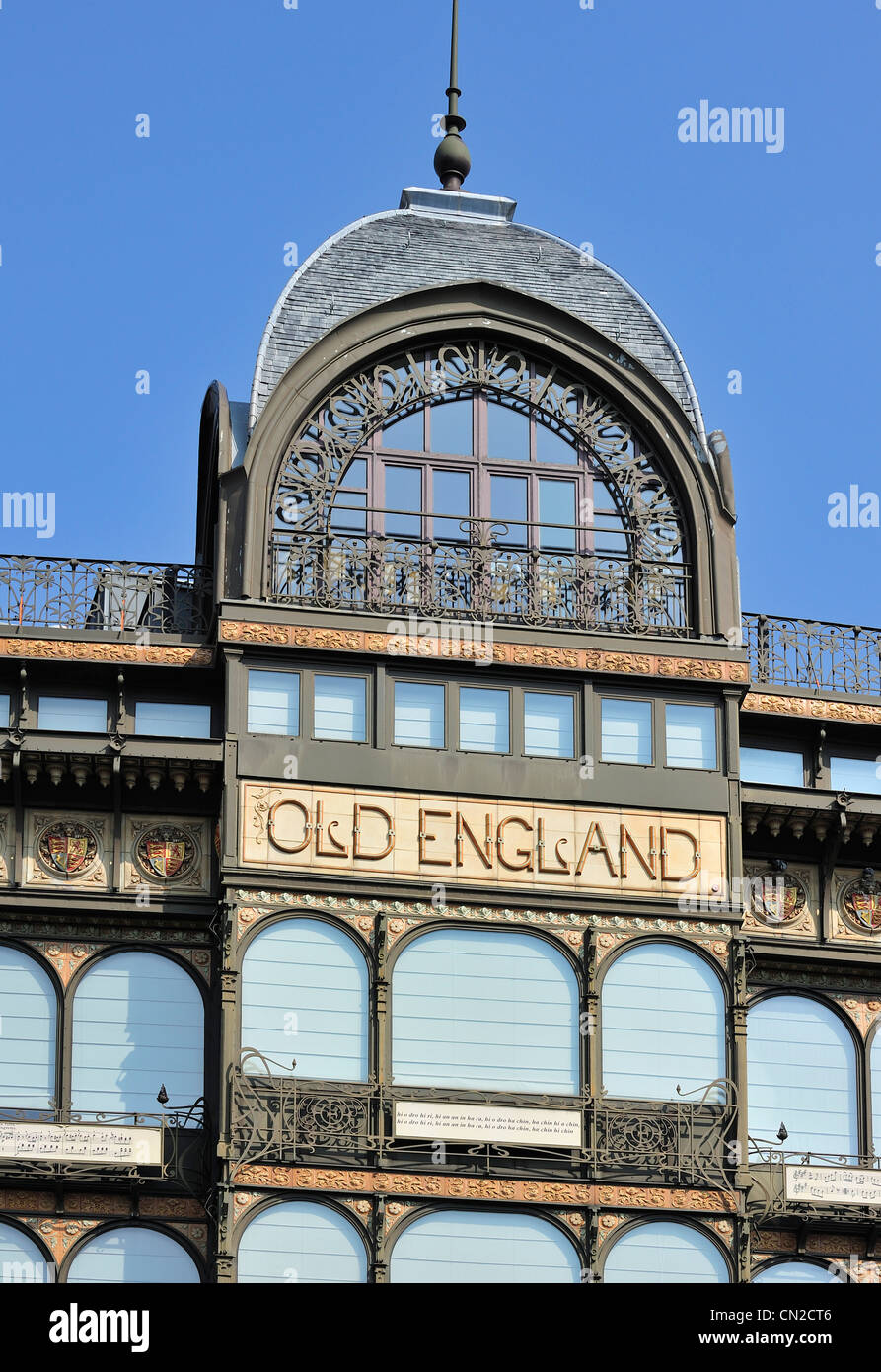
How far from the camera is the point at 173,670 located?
4131cm

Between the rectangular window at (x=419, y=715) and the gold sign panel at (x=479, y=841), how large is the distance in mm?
873

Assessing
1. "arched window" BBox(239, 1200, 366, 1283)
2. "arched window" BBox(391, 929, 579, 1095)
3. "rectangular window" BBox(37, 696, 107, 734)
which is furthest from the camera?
"rectangular window" BBox(37, 696, 107, 734)

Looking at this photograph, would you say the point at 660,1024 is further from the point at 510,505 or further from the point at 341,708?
the point at 510,505

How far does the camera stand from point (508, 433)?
141ft

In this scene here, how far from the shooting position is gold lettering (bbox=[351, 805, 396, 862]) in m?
40.1

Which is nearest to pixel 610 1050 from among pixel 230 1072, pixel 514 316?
pixel 230 1072

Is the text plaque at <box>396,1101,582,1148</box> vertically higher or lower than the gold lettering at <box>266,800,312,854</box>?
lower

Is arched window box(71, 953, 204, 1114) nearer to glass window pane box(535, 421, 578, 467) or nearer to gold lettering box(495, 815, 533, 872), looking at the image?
gold lettering box(495, 815, 533, 872)

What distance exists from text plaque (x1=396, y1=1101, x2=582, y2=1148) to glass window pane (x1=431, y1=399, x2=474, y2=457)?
32.6 feet

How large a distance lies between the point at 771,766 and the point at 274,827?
312 inches

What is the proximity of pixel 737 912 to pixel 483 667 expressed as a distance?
5.01 meters

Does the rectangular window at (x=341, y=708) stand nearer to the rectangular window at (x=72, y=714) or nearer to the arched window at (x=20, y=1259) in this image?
the rectangular window at (x=72, y=714)

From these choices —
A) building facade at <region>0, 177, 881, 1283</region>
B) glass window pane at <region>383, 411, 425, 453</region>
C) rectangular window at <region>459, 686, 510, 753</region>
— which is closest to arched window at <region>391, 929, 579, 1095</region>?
building facade at <region>0, 177, 881, 1283</region>
